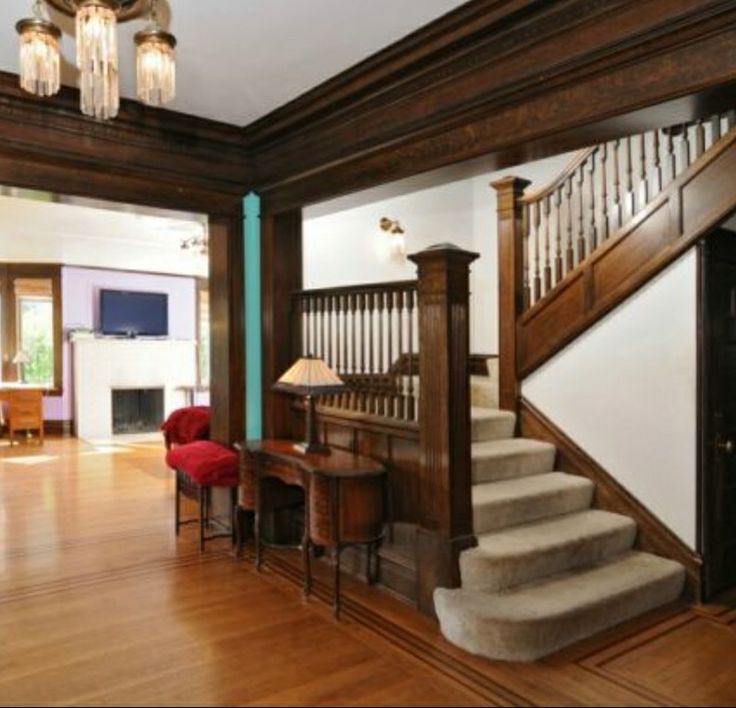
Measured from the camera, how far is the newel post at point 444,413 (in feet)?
10.4

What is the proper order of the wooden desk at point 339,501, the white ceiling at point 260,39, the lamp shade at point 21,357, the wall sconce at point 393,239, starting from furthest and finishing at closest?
the lamp shade at point 21,357, the wall sconce at point 393,239, the wooden desk at point 339,501, the white ceiling at point 260,39

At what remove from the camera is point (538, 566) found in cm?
331

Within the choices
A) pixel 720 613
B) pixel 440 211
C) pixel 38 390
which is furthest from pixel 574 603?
pixel 38 390

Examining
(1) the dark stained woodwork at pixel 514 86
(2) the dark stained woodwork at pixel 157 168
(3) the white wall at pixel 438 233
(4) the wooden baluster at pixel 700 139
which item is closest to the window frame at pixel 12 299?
(3) the white wall at pixel 438 233

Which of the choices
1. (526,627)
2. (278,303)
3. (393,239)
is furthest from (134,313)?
(526,627)

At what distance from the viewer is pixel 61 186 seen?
3.75m

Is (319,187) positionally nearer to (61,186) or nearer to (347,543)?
(61,186)

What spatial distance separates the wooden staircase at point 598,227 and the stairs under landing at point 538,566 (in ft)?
2.44

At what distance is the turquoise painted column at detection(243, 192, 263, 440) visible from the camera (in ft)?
14.9

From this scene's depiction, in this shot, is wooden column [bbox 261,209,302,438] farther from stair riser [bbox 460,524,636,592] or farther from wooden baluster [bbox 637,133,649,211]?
wooden baluster [bbox 637,133,649,211]

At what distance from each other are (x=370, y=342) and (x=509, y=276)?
1.53 meters

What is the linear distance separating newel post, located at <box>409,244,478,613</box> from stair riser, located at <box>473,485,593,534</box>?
0.25 m

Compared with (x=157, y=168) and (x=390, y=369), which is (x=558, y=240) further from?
(x=157, y=168)

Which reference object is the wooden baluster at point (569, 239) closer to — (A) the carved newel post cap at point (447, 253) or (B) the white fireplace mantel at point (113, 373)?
(A) the carved newel post cap at point (447, 253)
